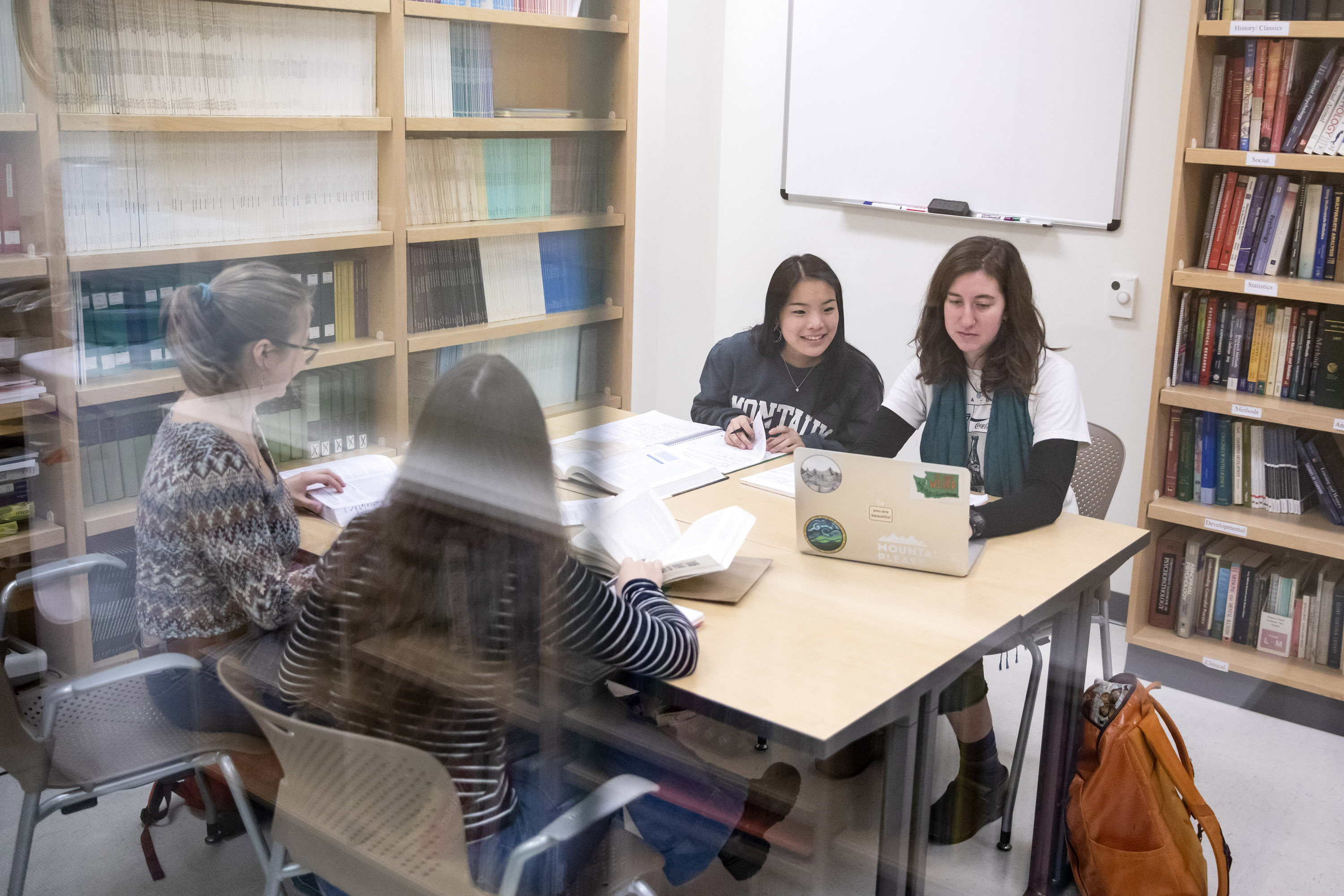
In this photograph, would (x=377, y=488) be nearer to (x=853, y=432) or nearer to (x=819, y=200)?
(x=853, y=432)

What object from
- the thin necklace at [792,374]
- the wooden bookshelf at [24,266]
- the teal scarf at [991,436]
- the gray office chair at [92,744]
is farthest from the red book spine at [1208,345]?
the wooden bookshelf at [24,266]

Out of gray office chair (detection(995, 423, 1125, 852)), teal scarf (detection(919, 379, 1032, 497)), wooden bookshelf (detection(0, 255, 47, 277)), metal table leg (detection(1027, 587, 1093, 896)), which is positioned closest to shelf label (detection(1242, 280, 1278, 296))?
gray office chair (detection(995, 423, 1125, 852))

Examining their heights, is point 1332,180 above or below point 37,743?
above

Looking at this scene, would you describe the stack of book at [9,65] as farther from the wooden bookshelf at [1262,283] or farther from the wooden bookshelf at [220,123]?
the wooden bookshelf at [1262,283]

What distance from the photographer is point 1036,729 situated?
69.8 inches

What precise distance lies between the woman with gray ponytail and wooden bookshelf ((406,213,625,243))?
8cm

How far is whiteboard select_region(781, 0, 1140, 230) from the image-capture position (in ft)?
8.73

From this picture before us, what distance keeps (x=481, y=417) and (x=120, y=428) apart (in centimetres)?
25

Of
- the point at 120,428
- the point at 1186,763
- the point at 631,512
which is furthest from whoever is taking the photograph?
the point at 1186,763

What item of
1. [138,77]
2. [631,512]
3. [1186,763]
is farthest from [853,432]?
[138,77]

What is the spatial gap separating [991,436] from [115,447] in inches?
65.3

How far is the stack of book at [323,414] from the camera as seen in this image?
2.21ft

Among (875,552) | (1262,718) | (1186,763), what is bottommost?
(1262,718)

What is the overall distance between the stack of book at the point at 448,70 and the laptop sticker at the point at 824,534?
99cm
